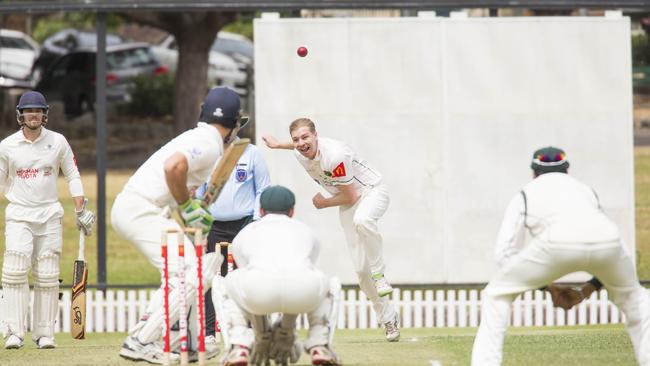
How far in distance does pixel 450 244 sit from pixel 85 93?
52.0ft

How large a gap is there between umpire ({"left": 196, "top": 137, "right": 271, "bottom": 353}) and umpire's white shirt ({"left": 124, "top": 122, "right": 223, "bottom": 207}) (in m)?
2.38

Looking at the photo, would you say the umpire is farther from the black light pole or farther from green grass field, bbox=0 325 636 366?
the black light pole

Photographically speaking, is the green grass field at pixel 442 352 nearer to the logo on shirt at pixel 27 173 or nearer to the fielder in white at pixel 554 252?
the fielder in white at pixel 554 252

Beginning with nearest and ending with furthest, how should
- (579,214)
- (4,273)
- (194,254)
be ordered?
(579,214) < (194,254) < (4,273)

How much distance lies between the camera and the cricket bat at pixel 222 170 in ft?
29.2

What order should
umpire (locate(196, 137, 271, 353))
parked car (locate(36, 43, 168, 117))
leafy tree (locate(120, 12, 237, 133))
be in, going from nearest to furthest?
umpire (locate(196, 137, 271, 353))
leafy tree (locate(120, 12, 237, 133))
parked car (locate(36, 43, 168, 117))

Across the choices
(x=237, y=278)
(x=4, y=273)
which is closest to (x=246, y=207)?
(x=4, y=273)

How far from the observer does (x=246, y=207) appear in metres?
11.6

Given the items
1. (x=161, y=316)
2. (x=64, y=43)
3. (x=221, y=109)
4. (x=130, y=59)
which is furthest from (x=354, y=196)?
(x=64, y=43)

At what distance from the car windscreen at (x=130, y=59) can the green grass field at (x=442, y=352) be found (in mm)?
19562

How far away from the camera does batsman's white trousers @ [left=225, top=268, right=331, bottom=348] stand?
8422 mm

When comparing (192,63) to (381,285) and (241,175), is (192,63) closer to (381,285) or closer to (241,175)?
(241,175)

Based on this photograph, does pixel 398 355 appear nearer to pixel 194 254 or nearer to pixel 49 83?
pixel 194 254

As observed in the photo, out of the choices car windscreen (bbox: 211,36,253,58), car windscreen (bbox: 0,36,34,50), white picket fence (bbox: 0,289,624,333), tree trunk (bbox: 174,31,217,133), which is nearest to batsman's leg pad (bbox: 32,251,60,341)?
white picket fence (bbox: 0,289,624,333)
